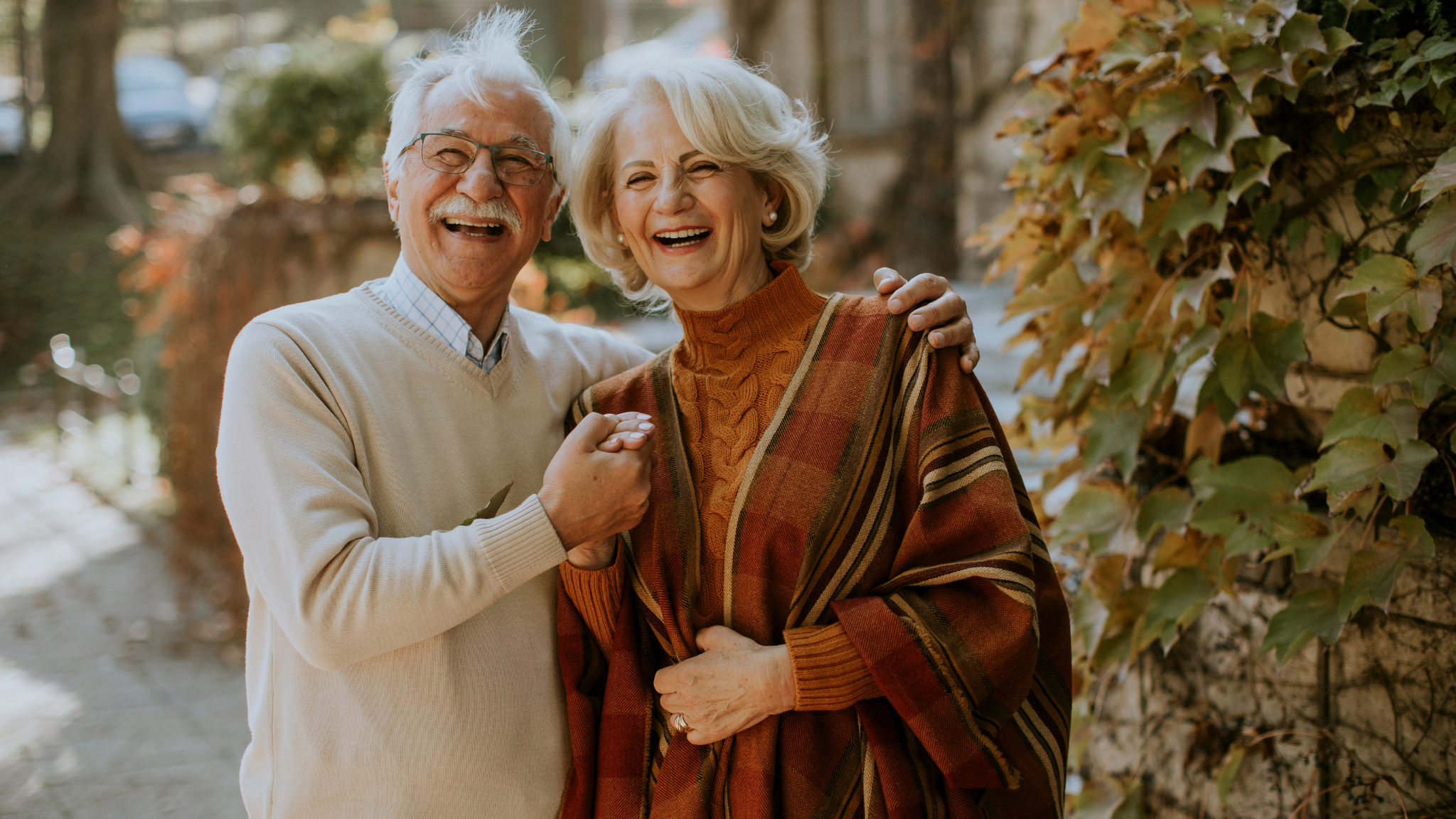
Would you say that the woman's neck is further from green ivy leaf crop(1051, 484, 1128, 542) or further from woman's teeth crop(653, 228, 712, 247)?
green ivy leaf crop(1051, 484, 1128, 542)

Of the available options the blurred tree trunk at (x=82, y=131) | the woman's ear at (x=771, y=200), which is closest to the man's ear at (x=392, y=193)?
the woman's ear at (x=771, y=200)

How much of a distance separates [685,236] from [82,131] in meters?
14.5

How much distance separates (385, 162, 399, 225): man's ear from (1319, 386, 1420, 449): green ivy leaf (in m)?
1.59

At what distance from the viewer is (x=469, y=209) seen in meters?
1.74

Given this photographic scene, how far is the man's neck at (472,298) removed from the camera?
178 centimetres

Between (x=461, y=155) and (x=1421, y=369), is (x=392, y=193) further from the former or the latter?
(x=1421, y=369)

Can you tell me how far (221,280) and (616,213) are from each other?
11.8 ft

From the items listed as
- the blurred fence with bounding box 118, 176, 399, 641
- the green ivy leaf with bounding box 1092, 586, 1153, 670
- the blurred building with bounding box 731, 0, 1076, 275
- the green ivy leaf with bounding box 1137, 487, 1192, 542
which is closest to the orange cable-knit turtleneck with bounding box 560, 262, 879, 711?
the green ivy leaf with bounding box 1137, 487, 1192, 542

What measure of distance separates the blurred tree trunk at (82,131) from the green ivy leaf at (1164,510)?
550 inches

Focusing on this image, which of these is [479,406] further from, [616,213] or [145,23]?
[145,23]

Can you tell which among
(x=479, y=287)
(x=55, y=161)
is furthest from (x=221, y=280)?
(x=55, y=161)

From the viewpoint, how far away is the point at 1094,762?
245 cm

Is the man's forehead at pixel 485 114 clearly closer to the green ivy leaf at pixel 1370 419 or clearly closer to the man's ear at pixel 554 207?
the man's ear at pixel 554 207

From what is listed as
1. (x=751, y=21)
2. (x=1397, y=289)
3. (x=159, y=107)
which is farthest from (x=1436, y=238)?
(x=159, y=107)
